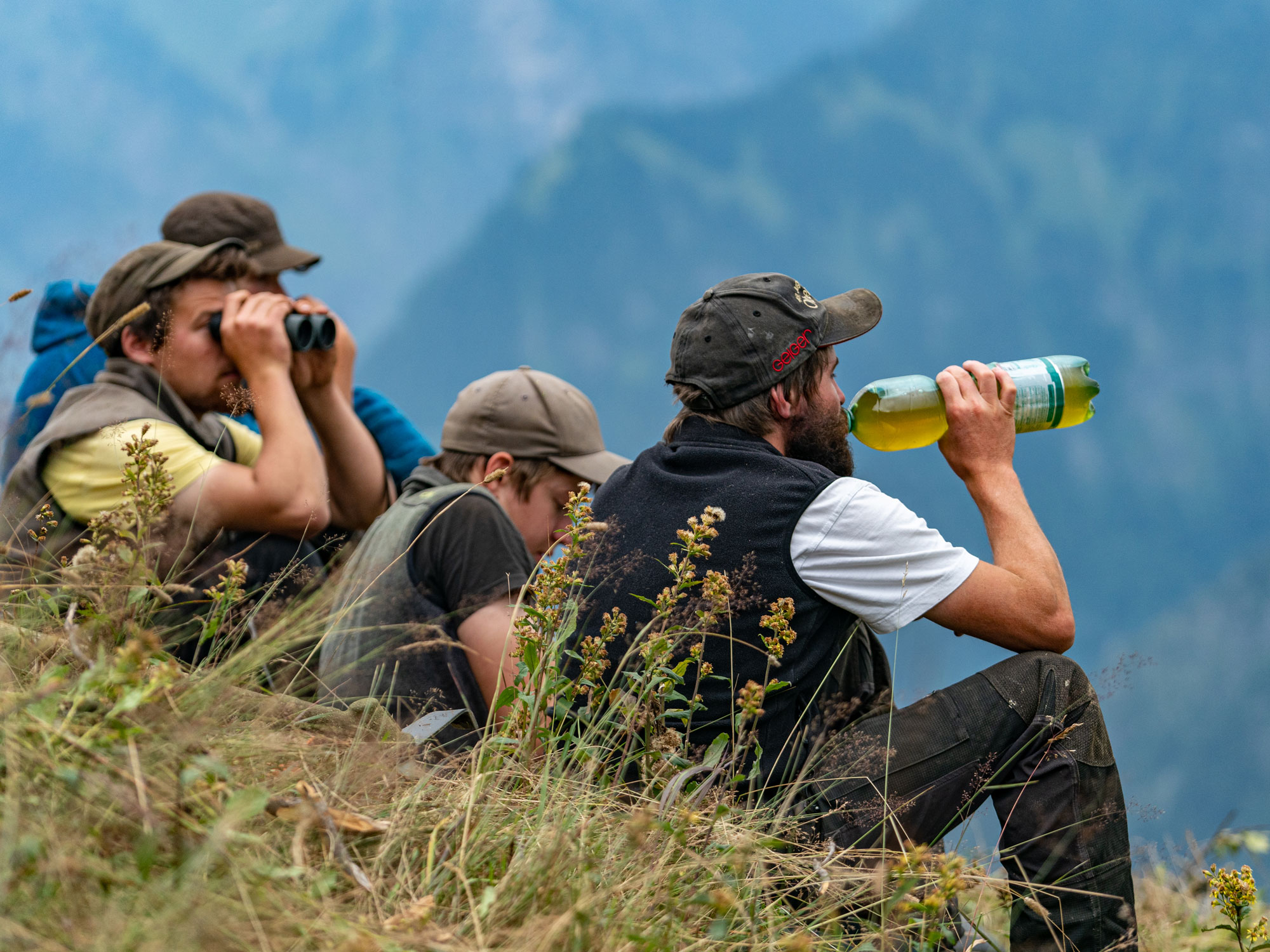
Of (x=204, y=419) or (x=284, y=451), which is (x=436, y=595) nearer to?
(x=284, y=451)

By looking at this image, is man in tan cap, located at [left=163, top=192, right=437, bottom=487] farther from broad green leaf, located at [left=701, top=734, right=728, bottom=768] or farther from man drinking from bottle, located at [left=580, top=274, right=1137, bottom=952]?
broad green leaf, located at [left=701, top=734, right=728, bottom=768]

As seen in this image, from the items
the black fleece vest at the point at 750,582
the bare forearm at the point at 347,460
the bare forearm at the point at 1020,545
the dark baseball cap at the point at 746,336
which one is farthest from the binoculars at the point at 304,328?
the bare forearm at the point at 1020,545

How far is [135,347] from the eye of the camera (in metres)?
2.91

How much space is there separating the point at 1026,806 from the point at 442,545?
4.52 feet

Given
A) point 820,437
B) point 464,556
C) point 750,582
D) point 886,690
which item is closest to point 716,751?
point 750,582

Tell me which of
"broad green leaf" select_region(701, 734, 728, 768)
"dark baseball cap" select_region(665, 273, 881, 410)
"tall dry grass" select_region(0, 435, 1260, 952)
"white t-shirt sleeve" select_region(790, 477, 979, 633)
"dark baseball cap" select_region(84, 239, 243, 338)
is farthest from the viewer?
"dark baseball cap" select_region(84, 239, 243, 338)

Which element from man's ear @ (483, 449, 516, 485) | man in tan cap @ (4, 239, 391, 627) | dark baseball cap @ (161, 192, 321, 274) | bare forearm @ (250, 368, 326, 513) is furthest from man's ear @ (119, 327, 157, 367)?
man's ear @ (483, 449, 516, 485)

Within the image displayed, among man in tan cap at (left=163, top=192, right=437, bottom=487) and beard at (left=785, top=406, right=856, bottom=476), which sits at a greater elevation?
man in tan cap at (left=163, top=192, right=437, bottom=487)

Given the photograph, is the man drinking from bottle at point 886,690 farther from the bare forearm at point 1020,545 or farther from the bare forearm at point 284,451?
the bare forearm at point 284,451

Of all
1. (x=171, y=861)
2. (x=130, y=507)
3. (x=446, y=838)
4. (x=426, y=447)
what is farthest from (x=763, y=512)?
(x=426, y=447)

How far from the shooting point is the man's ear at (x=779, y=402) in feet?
7.65

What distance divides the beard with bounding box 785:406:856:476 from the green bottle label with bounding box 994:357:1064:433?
436 millimetres

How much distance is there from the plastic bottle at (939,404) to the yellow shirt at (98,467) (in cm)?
152

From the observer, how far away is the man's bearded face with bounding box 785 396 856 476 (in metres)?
2.39
